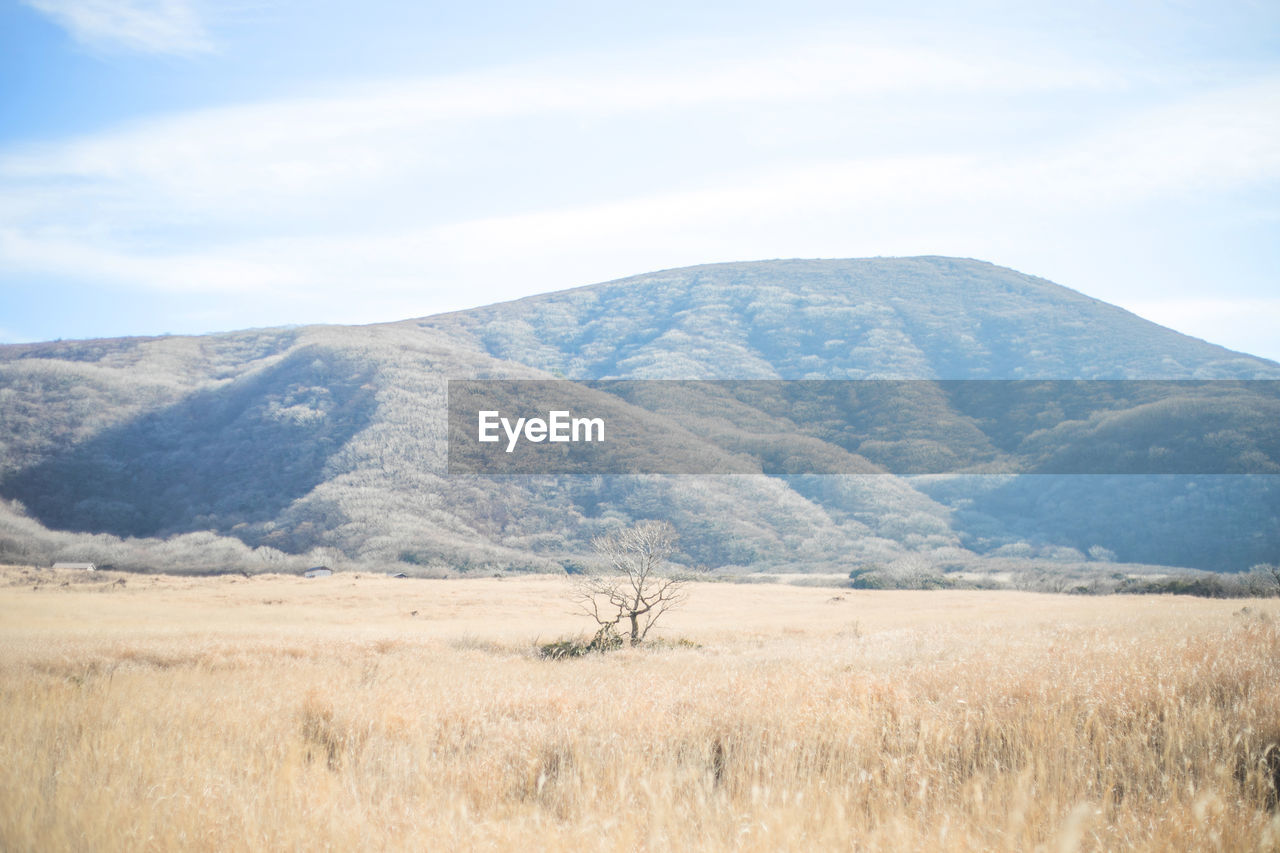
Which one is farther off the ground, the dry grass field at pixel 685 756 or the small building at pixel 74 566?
the dry grass field at pixel 685 756

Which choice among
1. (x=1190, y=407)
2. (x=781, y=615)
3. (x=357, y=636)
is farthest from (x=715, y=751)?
(x=1190, y=407)

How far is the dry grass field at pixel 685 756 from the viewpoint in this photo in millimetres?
3959

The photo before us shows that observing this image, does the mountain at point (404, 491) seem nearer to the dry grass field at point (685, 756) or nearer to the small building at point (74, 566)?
the small building at point (74, 566)

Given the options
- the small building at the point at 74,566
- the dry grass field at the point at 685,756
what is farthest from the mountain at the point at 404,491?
the dry grass field at the point at 685,756

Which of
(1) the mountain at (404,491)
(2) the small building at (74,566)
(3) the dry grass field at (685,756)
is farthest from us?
(1) the mountain at (404,491)

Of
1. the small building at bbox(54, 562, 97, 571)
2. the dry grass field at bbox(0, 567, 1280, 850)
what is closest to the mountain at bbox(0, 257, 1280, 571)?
the small building at bbox(54, 562, 97, 571)

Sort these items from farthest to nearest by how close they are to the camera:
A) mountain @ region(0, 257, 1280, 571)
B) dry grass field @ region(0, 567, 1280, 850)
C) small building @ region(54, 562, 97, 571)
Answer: mountain @ region(0, 257, 1280, 571)
small building @ region(54, 562, 97, 571)
dry grass field @ region(0, 567, 1280, 850)

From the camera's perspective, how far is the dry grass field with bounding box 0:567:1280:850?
3959 millimetres

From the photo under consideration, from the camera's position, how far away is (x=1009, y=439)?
447ft

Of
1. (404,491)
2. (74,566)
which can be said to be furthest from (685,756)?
(404,491)

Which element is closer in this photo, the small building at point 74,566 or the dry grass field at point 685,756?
the dry grass field at point 685,756

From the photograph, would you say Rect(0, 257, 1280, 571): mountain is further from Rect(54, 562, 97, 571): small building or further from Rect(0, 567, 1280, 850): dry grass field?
Rect(0, 567, 1280, 850): dry grass field

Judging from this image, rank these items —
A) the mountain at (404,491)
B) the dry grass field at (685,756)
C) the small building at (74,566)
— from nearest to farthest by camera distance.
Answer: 1. the dry grass field at (685,756)
2. the small building at (74,566)
3. the mountain at (404,491)

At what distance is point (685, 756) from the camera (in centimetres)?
582
